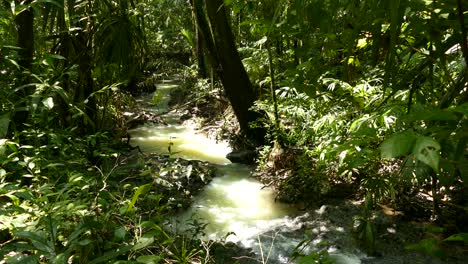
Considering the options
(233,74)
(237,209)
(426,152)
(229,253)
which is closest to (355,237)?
(229,253)

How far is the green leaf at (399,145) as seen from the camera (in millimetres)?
621

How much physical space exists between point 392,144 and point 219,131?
253 inches

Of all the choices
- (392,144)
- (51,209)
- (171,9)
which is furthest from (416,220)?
(171,9)

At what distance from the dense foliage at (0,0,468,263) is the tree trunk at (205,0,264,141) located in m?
0.12

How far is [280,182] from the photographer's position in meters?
4.85

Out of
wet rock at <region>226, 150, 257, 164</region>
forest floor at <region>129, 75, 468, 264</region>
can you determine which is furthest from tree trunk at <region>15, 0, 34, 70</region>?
wet rock at <region>226, 150, 257, 164</region>

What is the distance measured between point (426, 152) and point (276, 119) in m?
4.62

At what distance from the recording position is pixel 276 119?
17.2 feet

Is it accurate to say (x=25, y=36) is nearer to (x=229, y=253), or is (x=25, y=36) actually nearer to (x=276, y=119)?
(x=229, y=253)

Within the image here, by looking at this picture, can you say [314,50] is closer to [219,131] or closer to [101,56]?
[101,56]

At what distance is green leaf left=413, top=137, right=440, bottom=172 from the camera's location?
24.0 inches

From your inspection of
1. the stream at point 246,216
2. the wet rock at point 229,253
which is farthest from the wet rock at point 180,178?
the wet rock at point 229,253

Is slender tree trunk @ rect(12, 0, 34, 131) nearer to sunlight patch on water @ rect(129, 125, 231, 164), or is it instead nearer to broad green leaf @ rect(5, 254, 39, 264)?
broad green leaf @ rect(5, 254, 39, 264)

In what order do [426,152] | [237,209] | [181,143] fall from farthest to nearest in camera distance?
[181,143] → [237,209] → [426,152]
